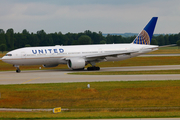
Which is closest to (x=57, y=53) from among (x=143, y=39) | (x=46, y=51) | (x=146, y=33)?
(x=46, y=51)

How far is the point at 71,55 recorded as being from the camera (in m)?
41.7

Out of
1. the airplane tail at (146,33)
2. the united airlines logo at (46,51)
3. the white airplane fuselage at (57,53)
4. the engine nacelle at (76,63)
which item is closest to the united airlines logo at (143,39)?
the airplane tail at (146,33)

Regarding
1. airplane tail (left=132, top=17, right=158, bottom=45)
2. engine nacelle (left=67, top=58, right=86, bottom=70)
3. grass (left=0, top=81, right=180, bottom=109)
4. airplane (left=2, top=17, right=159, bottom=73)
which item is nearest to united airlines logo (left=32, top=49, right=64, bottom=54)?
airplane (left=2, top=17, right=159, bottom=73)

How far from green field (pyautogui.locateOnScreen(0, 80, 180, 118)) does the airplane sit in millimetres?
12816

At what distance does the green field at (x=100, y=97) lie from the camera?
19.0 m

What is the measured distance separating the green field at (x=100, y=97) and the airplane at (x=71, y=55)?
505 inches

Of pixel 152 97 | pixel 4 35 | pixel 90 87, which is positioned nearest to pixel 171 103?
pixel 152 97

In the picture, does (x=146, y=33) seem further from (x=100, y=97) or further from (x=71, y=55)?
(x=100, y=97)

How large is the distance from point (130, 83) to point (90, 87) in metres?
4.50

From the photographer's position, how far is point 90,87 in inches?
1001

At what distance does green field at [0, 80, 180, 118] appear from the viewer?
19047 millimetres

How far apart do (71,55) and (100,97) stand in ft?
66.6

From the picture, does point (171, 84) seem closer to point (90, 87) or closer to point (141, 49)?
point (90, 87)

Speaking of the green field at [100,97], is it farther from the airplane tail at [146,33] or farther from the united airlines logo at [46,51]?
the airplane tail at [146,33]
